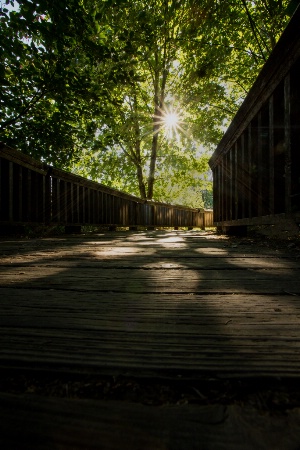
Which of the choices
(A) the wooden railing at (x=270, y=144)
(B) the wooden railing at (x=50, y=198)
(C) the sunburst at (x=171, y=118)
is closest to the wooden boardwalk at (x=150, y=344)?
(A) the wooden railing at (x=270, y=144)

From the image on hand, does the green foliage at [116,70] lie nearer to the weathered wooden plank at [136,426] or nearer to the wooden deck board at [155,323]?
the wooden deck board at [155,323]

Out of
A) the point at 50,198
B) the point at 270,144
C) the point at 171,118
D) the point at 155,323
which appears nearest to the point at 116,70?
the point at 50,198

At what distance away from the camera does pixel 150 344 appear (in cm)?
58

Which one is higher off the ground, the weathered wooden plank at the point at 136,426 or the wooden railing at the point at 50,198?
the wooden railing at the point at 50,198

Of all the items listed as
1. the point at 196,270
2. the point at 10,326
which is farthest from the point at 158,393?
the point at 196,270

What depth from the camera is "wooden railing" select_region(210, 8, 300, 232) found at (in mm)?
2322

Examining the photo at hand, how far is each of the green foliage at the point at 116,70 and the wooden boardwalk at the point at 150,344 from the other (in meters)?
5.08

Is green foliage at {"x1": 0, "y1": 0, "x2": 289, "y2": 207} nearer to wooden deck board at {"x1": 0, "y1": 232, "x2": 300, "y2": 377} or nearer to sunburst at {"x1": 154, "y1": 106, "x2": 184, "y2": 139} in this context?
sunburst at {"x1": 154, "y1": 106, "x2": 184, "y2": 139}

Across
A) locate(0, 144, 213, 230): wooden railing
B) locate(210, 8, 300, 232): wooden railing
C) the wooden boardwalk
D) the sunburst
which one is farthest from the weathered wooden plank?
the sunburst

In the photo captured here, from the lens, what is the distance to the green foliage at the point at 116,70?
5078mm

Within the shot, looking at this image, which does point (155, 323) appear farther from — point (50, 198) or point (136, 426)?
point (50, 198)

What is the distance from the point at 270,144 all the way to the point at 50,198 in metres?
4.14

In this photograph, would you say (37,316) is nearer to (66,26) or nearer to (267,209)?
(267,209)

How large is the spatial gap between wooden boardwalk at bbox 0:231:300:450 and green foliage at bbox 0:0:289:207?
5.08 metres
